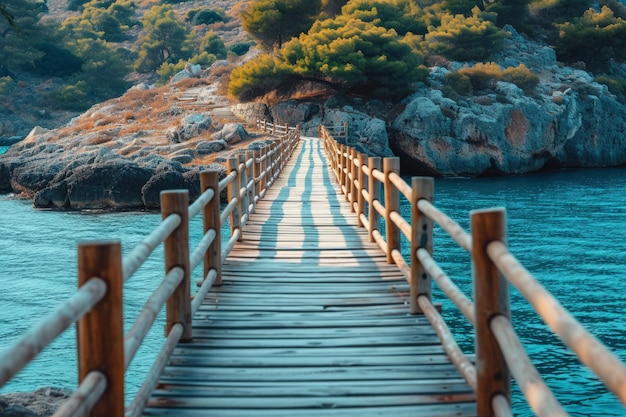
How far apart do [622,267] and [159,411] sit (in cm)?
1705

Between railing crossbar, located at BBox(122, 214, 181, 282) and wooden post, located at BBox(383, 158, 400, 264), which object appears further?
wooden post, located at BBox(383, 158, 400, 264)

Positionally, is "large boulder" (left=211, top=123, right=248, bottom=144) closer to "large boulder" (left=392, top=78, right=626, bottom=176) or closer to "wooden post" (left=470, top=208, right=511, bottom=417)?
"large boulder" (left=392, top=78, right=626, bottom=176)

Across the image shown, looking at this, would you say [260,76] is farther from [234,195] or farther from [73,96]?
[73,96]

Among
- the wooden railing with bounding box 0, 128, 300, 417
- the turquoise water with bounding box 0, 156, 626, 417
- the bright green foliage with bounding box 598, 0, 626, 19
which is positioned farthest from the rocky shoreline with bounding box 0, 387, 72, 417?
the bright green foliage with bounding box 598, 0, 626, 19

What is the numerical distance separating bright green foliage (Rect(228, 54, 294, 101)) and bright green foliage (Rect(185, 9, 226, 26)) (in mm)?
64326

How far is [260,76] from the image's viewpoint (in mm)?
49312

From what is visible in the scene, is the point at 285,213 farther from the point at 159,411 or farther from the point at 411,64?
the point at 411,64

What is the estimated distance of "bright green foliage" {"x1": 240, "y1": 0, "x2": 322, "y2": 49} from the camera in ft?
187

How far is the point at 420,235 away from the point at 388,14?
56.7m

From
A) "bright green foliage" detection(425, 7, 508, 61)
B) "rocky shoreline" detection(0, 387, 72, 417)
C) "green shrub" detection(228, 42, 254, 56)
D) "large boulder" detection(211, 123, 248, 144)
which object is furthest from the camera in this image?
"green shrub" detection(228, 42, 254, 56)

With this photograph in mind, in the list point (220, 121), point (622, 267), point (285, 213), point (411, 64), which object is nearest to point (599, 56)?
point (411, 64)

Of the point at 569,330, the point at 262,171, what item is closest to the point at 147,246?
the point at 569,330

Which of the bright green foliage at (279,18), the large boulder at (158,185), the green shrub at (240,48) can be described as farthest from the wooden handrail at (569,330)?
the green shrub at (240,48)

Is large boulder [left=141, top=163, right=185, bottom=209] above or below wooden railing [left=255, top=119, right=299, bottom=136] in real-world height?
below
